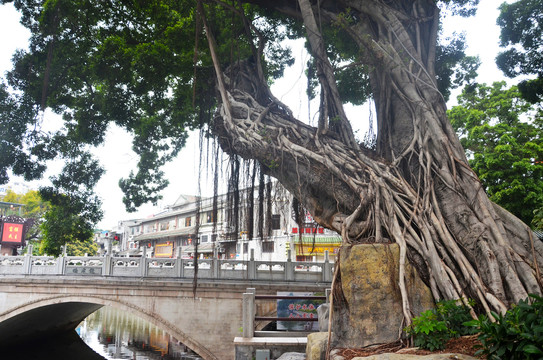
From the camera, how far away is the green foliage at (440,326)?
3541 mm

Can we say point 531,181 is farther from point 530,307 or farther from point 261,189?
point 530,307

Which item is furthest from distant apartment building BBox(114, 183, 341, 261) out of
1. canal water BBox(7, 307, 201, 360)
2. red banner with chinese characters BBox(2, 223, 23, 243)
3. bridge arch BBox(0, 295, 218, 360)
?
red banner with chinese characters BBox(2, 223, 23, 243)

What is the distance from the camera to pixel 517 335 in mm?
2637

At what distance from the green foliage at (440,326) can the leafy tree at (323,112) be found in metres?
0.22

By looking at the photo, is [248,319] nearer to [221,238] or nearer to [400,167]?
[400,167]

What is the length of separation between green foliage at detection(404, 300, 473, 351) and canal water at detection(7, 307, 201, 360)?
15336 millimetres

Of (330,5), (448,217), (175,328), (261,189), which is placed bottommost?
(175,328)

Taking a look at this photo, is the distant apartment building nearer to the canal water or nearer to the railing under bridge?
the railing under bridge

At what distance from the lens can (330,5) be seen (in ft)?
25.1

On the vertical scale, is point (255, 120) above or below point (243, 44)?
below

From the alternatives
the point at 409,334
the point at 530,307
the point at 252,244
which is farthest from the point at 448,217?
the point at 252,244

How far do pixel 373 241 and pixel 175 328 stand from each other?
30.5 ft

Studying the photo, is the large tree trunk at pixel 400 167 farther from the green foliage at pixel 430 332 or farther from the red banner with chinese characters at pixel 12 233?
the red banner with chinese characters at pixel 12 233

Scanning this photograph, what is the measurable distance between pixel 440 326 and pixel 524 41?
7191 millimetres
